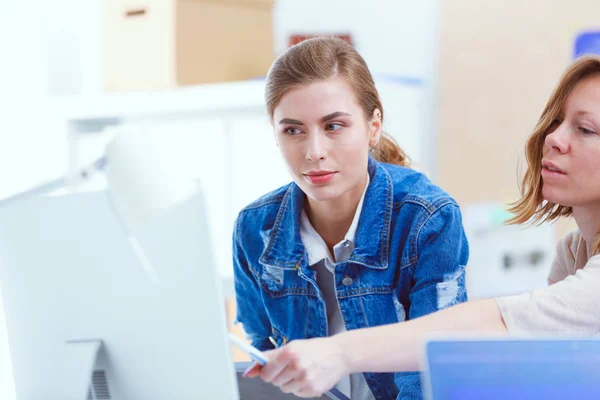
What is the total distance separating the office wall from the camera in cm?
268

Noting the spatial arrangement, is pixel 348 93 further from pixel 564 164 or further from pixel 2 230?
pixel 2 230

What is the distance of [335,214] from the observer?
4.62ft

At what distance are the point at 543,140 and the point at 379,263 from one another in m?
0.34

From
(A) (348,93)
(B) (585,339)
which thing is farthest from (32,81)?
(B) (585,339)

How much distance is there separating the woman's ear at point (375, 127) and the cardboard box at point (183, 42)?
3.52ft

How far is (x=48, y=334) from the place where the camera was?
2.96 feet

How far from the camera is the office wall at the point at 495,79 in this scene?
2.68 metres

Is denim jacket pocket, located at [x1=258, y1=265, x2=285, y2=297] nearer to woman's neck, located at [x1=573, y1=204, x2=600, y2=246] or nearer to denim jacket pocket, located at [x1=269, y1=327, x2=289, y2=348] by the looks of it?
denim jacket pocket, located at [x1=269, y1=327, x2=289, y2=348]

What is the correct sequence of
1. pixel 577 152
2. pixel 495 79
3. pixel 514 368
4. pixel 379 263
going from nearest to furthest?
1. pixel 514 368
2. pixel 577 152
3. pixel 379 263
4. pixel 495 79

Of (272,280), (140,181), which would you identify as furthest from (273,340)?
(140,181)

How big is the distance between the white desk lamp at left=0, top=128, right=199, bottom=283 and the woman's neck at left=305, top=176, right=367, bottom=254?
2.12 feet

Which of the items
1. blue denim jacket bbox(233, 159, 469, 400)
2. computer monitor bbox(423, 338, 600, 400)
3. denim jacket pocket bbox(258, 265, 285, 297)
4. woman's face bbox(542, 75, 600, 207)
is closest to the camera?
computer monitor bbox(423, 338, 600, 400)

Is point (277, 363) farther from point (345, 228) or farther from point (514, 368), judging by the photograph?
point (345, 228)

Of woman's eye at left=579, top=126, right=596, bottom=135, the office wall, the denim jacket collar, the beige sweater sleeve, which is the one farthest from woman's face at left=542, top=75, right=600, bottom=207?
the office wall
